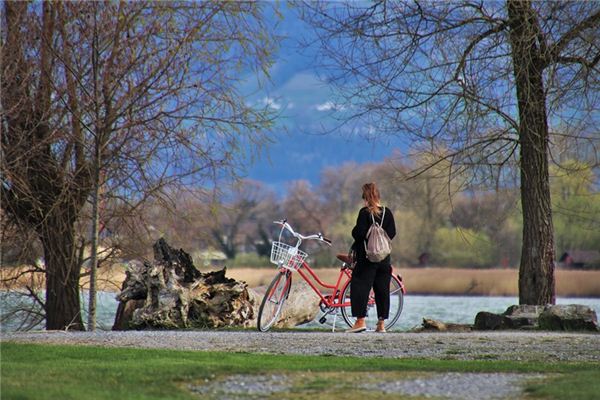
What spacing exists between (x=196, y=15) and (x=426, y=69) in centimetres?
390

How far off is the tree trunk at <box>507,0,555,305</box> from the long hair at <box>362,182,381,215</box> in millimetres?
3565

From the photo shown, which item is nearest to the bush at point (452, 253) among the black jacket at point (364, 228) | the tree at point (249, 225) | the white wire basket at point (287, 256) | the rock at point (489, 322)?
the tree at point (249, 225)

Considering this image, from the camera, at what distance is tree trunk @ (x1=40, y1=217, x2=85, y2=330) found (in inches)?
746

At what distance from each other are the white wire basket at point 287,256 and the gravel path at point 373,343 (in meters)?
0.96

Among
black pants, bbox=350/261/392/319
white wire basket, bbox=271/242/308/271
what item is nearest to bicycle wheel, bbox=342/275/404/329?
black pants, bbox=350/261/392/319

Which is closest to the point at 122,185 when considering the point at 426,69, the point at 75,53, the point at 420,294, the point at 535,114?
the point at 75,53

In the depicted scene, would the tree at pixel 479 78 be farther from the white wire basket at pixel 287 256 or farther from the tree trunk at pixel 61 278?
the tree trunk at pixel 61 278

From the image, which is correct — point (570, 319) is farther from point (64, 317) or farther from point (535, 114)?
point (64, 317)

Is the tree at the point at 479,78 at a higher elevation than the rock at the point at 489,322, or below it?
higher

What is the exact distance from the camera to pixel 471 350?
12469mm

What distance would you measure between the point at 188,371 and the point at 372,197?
18.4 feet

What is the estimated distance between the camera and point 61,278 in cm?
1989

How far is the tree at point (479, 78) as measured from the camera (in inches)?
648

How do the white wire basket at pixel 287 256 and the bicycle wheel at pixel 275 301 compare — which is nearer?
the white wire basket at pixel 287 256
